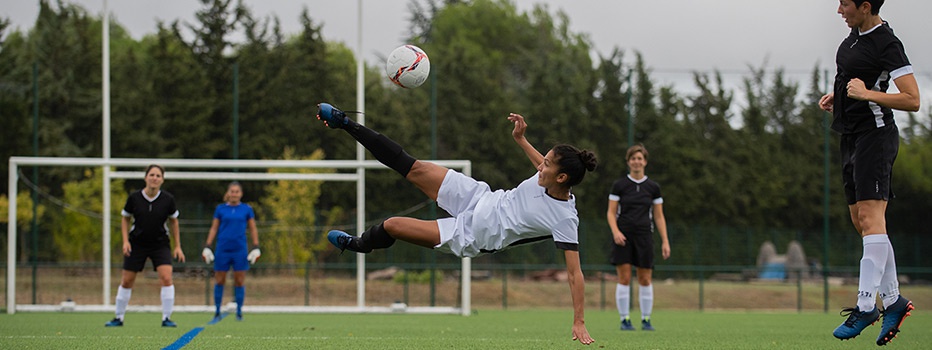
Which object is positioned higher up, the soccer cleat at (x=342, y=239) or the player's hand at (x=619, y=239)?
the soccer cleat at (x=342, y=239)

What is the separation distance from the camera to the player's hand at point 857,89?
5887 mm

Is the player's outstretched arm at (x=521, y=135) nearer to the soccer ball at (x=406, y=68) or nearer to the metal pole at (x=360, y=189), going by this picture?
the soccer ball at (x=406, y=68)

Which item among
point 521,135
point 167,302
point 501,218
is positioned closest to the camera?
point 501,218

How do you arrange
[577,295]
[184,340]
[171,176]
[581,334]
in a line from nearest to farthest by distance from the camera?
[581,334] < [577,295] < [184,340] < [171,176]

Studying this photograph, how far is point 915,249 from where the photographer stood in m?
26.6

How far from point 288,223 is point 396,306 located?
5.24 m

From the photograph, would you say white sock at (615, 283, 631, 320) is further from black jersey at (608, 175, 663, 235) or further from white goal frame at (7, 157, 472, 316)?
white goal frame at (7, 157, 472, 316)

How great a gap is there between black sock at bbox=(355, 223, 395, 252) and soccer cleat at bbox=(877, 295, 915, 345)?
321cm

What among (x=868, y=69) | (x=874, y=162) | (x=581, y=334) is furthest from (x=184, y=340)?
(x=868, y=69)

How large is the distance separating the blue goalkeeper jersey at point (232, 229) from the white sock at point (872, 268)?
304 inches

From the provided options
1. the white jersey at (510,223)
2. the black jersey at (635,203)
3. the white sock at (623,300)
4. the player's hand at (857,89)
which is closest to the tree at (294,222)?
the white sock at (623,300)

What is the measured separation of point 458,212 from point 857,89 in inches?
108

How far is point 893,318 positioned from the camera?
6.06 meters

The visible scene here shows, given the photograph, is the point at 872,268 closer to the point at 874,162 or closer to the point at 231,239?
the point at 874,162
